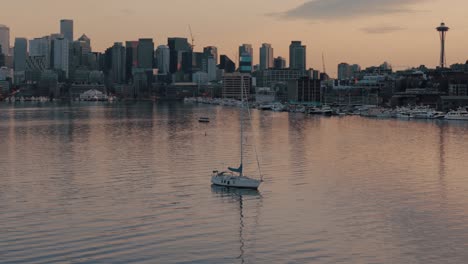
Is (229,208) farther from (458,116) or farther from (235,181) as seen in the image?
(458,116)

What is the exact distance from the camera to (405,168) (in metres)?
51.4

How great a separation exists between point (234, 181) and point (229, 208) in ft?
18.3

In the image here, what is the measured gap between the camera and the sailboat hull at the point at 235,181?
4009cm

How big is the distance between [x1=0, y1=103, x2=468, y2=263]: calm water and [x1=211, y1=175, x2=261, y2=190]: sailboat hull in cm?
62

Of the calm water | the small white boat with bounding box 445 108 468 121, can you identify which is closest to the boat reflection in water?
the calm water

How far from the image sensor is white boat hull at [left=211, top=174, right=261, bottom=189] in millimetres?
40094

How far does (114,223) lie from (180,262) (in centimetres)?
689

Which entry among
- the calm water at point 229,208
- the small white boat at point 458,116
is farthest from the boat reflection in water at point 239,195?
the small white boat at point 458,116

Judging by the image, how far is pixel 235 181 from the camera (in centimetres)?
4059

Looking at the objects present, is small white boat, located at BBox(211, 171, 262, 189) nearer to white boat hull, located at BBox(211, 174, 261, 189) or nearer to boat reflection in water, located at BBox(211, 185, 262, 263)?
white boat hull, located at BBox(211, 174, 261, 189)

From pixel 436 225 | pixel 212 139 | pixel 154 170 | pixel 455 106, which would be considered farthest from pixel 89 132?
pixel 455 106

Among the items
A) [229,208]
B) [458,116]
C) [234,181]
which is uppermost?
[458,116]

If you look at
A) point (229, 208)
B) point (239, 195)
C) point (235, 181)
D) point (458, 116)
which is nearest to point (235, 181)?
point (235, 181)

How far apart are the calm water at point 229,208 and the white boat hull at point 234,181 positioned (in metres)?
0.62
